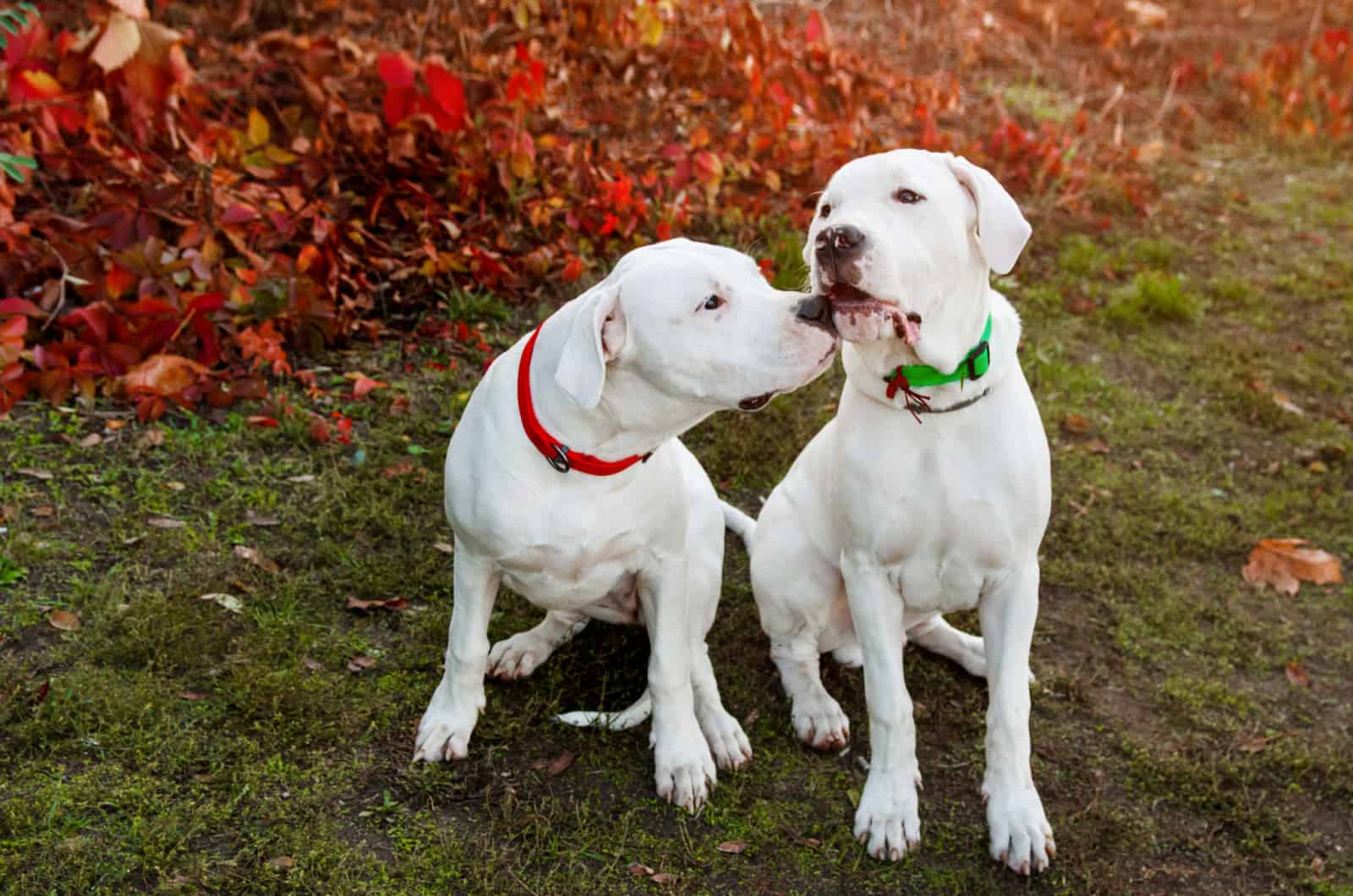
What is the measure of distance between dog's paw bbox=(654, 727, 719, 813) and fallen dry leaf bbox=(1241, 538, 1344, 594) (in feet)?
8.10

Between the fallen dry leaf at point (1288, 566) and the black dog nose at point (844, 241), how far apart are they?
2721 mm

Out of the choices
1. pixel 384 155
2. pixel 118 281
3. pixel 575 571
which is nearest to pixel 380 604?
pixel 575 571

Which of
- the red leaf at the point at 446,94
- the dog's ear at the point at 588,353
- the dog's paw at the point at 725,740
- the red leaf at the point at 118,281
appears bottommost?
the dog's paw at the point at 725,740

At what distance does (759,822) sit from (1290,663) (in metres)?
2.07

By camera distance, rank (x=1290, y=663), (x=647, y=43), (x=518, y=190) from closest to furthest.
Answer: (x=1290, y=663)
(x=518, y=190)
(x=647, y=43)

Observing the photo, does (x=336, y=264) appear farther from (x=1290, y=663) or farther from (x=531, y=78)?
(x=1290, y=663)

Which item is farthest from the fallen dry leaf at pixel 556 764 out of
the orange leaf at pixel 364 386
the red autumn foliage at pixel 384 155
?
the orange leaf at pixel 364 386

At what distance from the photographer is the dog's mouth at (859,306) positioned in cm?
289

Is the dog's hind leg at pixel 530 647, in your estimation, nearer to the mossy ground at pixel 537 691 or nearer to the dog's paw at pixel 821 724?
the mossy ground at pixel 537 691

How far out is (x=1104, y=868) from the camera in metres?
3.33

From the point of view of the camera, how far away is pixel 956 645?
405 cm

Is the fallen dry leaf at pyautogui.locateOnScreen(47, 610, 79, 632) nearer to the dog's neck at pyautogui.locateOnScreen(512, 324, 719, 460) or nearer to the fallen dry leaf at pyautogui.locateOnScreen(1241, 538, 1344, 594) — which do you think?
the dog's neck at pyautogui.locateOnScreen(512, 324, 719, 460)

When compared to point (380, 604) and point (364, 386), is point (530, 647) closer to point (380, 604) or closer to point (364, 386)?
point (380, 604)

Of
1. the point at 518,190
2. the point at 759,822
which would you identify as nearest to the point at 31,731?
the point at 759,822
